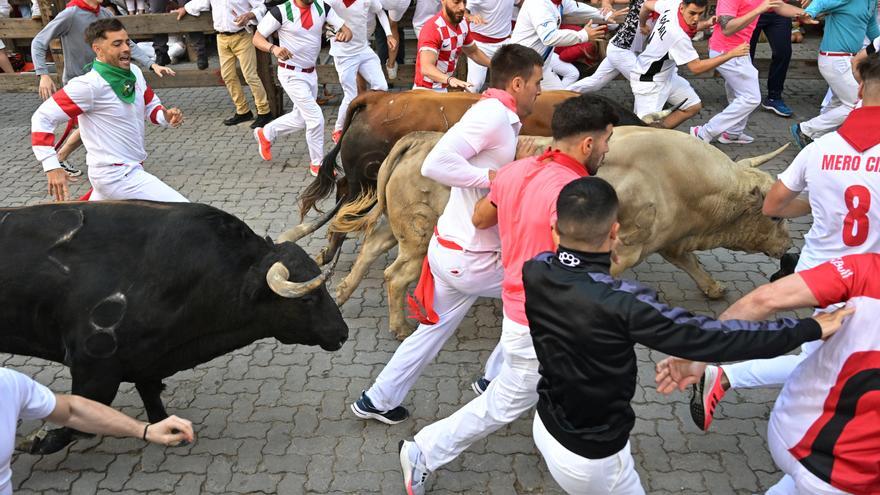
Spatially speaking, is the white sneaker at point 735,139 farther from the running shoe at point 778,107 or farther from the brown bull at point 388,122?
the brown bull at point 388,122

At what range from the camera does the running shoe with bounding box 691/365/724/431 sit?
4.16 m

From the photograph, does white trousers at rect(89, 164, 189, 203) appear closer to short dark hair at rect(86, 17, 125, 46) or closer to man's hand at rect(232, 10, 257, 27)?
short dark hair at rect(86, 17, 125, 46)

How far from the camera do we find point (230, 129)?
10391mm

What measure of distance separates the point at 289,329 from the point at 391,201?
145 cm

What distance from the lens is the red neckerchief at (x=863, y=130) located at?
12.1 ft

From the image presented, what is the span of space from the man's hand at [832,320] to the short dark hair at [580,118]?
130 cm

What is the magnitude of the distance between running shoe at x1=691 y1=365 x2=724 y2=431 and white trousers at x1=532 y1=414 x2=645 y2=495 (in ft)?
4.25

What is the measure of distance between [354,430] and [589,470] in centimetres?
198

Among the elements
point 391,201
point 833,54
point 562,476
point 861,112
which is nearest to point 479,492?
point 562,476

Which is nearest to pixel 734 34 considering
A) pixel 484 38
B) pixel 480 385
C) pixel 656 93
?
pixel 656 93

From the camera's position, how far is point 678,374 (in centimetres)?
304

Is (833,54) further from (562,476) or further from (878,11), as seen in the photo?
(562,476)

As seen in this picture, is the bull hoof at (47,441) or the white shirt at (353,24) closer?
the bull hoof at (47,441)

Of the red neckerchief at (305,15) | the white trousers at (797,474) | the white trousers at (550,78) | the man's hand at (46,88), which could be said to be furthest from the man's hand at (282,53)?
the white trousers at (797,474)
